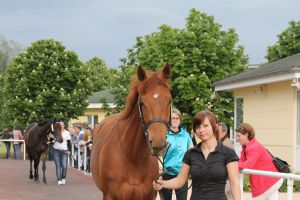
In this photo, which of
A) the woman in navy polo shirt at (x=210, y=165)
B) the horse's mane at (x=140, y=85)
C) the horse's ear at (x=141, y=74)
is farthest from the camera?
the horse's ear at (x=141, y=74)

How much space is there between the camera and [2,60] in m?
66.2

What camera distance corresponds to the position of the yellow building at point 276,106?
1612 centimetres

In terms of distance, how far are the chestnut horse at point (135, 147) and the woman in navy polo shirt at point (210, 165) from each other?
583mm

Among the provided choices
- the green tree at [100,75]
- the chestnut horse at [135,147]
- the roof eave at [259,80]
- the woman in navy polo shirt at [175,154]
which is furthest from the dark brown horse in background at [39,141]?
the green tree at [100,75]

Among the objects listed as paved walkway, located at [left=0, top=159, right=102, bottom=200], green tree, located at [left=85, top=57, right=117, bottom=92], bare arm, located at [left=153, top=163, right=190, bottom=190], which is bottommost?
paved walkway, located at [left=0, top=159, right=102, bottom=200]

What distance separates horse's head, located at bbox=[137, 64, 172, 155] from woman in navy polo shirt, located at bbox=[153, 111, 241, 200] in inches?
14.1

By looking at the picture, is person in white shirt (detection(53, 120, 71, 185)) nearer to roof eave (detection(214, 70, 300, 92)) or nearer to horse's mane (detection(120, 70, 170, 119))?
roof eave (detection(214, 70, 300, 92))

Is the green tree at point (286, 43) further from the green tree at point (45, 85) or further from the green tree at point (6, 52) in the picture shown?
the green tree at point (6, 52)

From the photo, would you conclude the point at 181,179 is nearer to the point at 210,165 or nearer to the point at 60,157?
the point at 210,165

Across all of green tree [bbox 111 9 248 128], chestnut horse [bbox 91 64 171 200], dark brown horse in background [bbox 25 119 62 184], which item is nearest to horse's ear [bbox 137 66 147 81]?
chestnut horse [bbox 91 64 171 200]

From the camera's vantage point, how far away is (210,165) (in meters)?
4.84

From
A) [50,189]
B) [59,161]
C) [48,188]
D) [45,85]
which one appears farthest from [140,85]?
[45,85]

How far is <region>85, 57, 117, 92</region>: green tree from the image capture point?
6881cm

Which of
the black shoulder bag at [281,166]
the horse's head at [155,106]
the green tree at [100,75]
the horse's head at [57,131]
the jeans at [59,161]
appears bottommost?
the jeans at [59,161]
